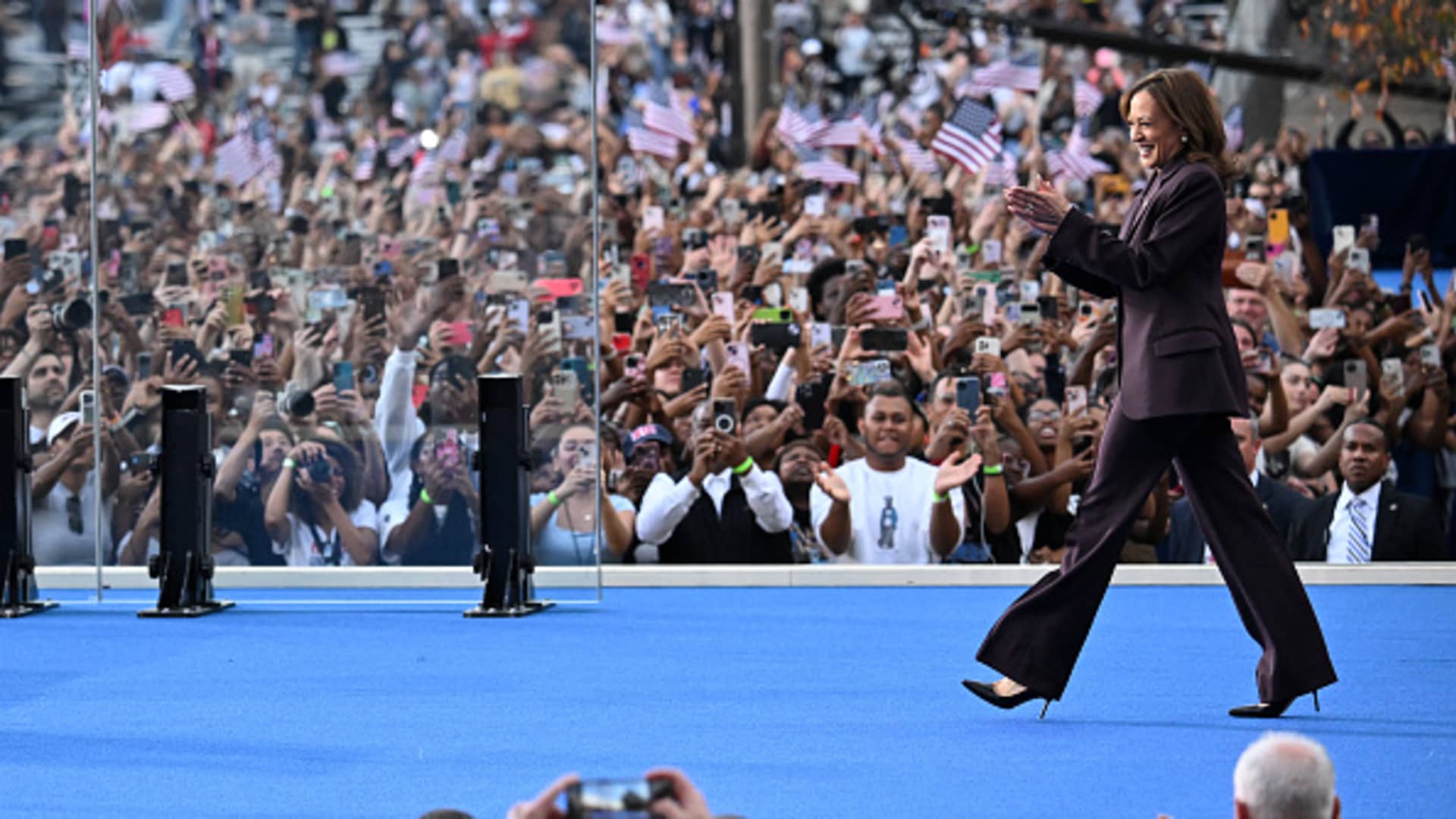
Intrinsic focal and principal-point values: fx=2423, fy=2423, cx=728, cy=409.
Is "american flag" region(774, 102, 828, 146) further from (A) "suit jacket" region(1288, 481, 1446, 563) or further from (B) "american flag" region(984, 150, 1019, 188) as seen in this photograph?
(A) "suit jacket" region(1288, 481, 1446, 563)

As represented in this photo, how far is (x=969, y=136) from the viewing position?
13.0m

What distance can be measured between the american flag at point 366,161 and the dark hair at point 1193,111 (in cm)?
461

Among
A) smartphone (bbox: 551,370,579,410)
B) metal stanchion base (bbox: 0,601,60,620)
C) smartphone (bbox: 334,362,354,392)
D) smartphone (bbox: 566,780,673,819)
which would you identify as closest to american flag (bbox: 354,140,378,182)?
smartphone (bbox: 334,362,354,392)

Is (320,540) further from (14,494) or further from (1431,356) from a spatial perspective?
(1431,356)

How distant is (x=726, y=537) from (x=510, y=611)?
1461mm

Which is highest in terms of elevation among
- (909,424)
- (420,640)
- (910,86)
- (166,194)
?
(910,86)

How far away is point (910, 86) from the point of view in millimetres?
21750

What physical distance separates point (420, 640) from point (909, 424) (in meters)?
2.74

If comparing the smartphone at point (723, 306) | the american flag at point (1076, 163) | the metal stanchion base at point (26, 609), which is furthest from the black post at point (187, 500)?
the american flag at point (1076, 163)

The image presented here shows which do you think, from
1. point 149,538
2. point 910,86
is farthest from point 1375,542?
point 910,86

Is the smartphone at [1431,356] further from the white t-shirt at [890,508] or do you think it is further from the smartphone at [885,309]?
the smartphone at [885,309]

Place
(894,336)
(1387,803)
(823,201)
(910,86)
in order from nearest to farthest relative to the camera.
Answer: (1387,803) < (894,336) < (823,201) < (910,86)

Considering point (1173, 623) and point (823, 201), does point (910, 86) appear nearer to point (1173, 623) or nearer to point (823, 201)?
point (823, 201)

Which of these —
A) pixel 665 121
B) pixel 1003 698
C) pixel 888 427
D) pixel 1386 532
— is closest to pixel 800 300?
pixel 888 427
